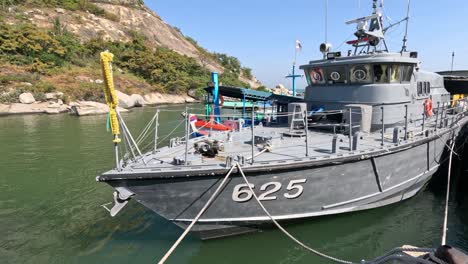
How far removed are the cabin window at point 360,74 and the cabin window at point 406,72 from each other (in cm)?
113

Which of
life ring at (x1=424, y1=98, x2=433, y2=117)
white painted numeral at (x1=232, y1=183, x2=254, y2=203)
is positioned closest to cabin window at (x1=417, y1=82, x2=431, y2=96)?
life ring at (x1=424, y1=98, x2=433, y2=117)

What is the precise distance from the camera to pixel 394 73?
361 inches

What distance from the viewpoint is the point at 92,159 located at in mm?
13891

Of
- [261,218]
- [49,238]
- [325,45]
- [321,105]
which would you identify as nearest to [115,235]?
[49,238]

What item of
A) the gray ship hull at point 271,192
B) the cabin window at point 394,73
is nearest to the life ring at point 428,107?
the cabin window at point 394,73

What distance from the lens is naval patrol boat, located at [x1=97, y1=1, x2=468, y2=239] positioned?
20.0ft

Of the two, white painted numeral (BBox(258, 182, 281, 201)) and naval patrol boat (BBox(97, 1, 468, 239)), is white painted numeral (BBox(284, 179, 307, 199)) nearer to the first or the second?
naval patrol boat (BBox(97, 1, 468, 239))

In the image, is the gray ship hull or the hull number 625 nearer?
the gray ship hull

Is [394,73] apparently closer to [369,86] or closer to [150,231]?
[369,86]

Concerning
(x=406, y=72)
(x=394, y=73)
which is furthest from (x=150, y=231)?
(x=406, y=72)

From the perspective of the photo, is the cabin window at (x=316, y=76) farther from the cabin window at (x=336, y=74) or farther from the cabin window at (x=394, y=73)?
the cabin window at (x=394, y=73)

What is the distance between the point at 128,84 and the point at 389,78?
4449 cm

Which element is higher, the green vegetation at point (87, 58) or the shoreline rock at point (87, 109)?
the green vegetation at point (87, 58)

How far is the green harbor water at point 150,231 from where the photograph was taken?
635 cm
